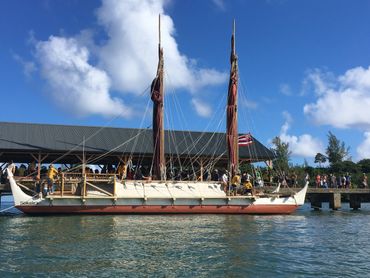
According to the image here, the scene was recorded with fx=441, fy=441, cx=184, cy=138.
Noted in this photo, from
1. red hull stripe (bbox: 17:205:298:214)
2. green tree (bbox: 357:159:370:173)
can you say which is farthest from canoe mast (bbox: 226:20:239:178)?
green tree (bbox: 357:159:370:173)

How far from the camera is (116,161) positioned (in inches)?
1598

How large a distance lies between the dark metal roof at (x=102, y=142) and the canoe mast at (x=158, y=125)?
133 inches

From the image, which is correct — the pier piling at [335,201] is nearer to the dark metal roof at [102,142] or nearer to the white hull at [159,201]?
the dark metal roof at [102,142]

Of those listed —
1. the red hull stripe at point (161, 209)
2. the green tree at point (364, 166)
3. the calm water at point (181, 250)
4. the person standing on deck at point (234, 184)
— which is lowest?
the calm water at point (181, 250)

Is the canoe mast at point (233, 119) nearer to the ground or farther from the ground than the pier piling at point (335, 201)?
farther from the ground

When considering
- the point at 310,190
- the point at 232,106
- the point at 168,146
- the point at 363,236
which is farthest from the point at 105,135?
the point at 363,236

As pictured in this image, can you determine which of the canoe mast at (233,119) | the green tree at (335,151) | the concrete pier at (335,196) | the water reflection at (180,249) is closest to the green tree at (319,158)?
the green tree at (335,151)

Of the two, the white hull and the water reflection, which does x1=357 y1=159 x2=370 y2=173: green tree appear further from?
the water reflection

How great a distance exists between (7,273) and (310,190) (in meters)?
30.0

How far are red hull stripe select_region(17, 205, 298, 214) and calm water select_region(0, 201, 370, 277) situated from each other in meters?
4.69

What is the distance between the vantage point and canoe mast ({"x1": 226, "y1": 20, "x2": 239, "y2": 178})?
33.3 meters

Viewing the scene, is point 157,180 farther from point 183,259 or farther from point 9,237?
point 183,259

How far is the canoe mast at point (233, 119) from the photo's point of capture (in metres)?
33.3

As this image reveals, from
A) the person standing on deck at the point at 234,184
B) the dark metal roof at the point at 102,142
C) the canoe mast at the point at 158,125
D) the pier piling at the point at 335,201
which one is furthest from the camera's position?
the pier piling at the point at 335,201
